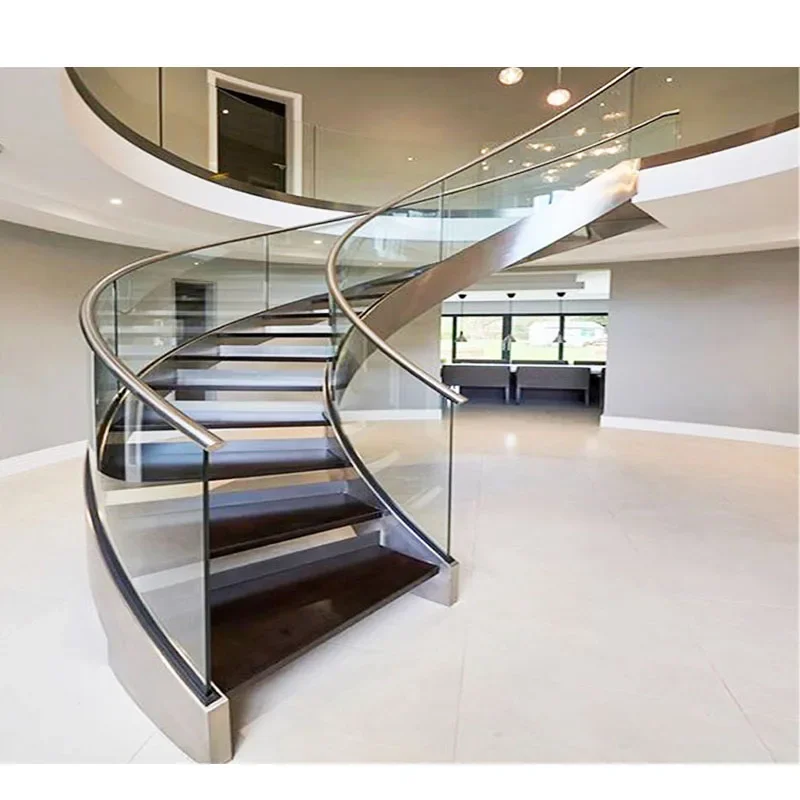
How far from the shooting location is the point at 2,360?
546 centimetres

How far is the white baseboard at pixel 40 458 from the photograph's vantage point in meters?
5.48

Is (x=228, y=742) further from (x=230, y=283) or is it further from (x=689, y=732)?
(x=230, y=283)

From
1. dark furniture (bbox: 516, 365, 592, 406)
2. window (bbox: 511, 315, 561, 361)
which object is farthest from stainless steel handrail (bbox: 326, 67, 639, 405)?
window (bbox: 511, 315, 561, 361)

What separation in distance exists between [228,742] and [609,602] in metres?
Answer: 1.88

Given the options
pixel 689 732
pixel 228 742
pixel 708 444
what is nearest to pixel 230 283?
pixel 228 742

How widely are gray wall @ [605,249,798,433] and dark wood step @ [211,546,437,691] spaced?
6.17 meters

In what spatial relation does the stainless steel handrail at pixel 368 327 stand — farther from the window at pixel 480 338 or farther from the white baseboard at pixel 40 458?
the window at pixel 480 338

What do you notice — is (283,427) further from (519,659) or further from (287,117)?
(287,117)

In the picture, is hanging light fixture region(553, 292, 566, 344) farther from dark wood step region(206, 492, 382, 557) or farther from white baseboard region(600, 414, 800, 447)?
dark wood step region(206, 492, 382, 557)

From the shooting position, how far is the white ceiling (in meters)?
3.27

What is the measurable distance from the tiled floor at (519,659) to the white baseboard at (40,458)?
1.62 metres

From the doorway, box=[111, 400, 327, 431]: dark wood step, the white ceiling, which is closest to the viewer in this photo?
box=[111, 400, 327, 431]: dark wood step

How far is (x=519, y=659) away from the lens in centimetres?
226

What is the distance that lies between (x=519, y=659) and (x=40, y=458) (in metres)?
5.62
